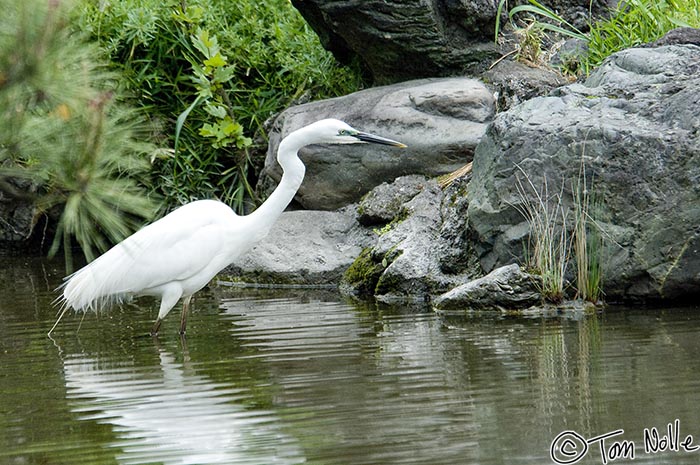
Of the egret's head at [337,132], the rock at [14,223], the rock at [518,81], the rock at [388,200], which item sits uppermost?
the rock at [518,81]

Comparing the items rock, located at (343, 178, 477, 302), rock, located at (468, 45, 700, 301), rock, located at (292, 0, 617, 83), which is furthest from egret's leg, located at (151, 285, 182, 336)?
rock, located at (292, 0, 617, 83)

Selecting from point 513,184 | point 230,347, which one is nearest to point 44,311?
point 230,347

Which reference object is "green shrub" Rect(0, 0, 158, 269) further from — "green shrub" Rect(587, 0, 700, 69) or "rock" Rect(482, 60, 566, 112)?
"green shrub" Rect(587, 0, 700, 69)

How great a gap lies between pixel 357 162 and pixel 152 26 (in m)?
3.08

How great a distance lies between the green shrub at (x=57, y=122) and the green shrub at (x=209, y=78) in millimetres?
7817

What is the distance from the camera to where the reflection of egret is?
13.7 feet

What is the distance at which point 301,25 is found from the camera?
466 inches

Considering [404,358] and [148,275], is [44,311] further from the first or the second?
[404,358]

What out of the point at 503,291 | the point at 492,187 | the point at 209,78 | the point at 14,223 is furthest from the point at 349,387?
the point at 14,223

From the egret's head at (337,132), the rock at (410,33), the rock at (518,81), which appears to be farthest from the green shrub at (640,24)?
the egret's head at (337,132)

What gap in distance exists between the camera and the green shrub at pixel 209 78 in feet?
36.3

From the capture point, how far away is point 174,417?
483 centimetres

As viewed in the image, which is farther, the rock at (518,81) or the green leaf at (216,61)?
the green leaf at (216,61)

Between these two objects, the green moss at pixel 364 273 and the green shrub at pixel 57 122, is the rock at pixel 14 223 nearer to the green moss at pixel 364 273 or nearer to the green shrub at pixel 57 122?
the green moss at pixel 364 273
